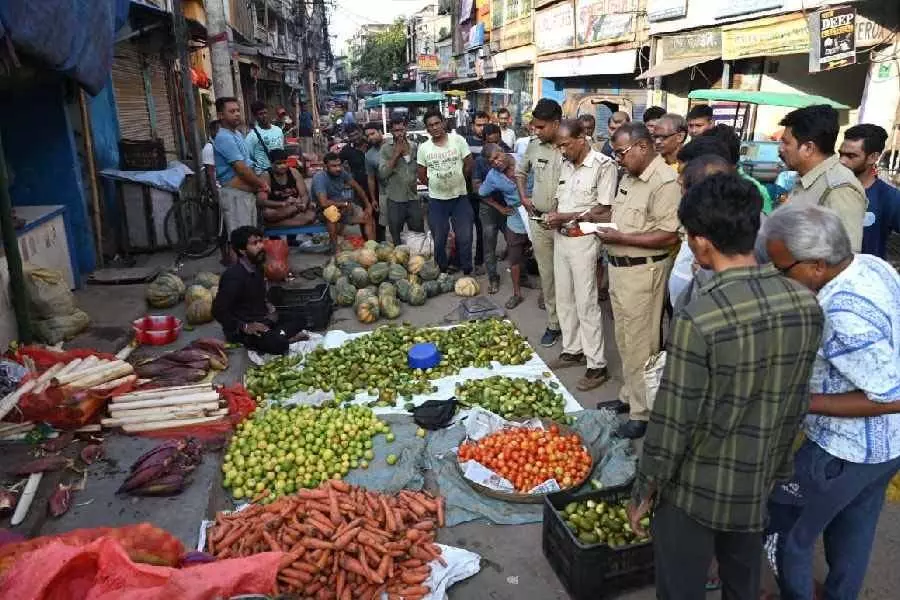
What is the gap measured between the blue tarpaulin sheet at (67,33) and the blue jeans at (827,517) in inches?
220

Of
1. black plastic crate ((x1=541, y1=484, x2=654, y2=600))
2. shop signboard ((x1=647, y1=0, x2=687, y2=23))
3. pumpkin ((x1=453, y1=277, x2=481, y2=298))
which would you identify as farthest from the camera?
shop signboard ((x1=647, y1=0, x2=687, y2=23))

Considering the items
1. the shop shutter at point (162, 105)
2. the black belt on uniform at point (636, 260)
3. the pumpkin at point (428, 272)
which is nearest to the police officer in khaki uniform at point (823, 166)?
the black belt on uniform at point (636, 260)

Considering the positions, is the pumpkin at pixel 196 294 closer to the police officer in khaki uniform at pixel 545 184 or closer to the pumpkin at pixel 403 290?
the pumpkin at pixel 403 290

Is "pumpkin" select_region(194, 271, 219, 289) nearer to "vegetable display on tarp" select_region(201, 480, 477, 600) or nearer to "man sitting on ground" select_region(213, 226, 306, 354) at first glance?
"man sitting on ground" select_region(213, 226, 306, 354)

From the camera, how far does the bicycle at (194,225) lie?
9.40m

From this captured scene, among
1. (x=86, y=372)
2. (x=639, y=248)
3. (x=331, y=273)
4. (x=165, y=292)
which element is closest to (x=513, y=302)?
(x=331, y=273)

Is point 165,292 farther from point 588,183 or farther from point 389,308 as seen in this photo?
point 588,183

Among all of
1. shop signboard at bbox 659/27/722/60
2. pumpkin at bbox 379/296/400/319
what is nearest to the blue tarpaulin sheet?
pumpkin at bbox 379/296/400/319

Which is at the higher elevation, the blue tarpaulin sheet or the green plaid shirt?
the blue tarpaulin sheet

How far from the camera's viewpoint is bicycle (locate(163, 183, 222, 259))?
9.40 m

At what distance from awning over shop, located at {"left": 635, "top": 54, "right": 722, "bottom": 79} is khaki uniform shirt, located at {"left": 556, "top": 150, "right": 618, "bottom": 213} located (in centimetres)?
916

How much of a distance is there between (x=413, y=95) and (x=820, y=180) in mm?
20574

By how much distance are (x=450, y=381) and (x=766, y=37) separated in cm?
956

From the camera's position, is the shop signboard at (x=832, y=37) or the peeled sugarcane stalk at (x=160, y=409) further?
the shop signboard at (x=832, y=37)
